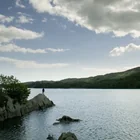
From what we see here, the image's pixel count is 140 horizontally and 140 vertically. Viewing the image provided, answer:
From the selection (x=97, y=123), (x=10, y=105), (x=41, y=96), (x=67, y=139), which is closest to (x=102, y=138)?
(x=67, y=139)

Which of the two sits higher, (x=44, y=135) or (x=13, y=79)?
(x=13, y=79)

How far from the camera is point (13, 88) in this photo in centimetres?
11819

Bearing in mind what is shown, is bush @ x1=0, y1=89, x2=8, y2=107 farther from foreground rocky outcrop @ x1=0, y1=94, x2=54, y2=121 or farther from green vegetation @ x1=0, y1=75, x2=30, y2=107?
green vegetation @ x1=0, y1=75, x2=30, y2=107

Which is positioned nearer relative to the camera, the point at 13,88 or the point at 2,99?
the point at 2,99

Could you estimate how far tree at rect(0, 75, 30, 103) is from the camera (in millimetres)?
116000

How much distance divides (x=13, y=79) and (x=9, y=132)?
51022 millimetres

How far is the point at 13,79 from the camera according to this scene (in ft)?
402

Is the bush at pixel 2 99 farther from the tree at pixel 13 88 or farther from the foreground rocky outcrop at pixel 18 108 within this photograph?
the tree at pixel 13 88

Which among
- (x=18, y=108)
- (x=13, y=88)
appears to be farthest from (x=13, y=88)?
(x=18, y=108)

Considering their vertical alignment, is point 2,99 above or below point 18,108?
above

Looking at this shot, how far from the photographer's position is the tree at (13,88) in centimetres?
11600

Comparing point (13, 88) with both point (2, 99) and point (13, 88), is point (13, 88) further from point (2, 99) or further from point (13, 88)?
point (2, 99)

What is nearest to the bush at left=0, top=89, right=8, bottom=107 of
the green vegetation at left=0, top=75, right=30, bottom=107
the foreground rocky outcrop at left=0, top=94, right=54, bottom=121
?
the foreground rocky outcrop at left=0, top=94, right=54, bottom=121

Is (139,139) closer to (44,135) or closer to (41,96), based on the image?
(44,135)
